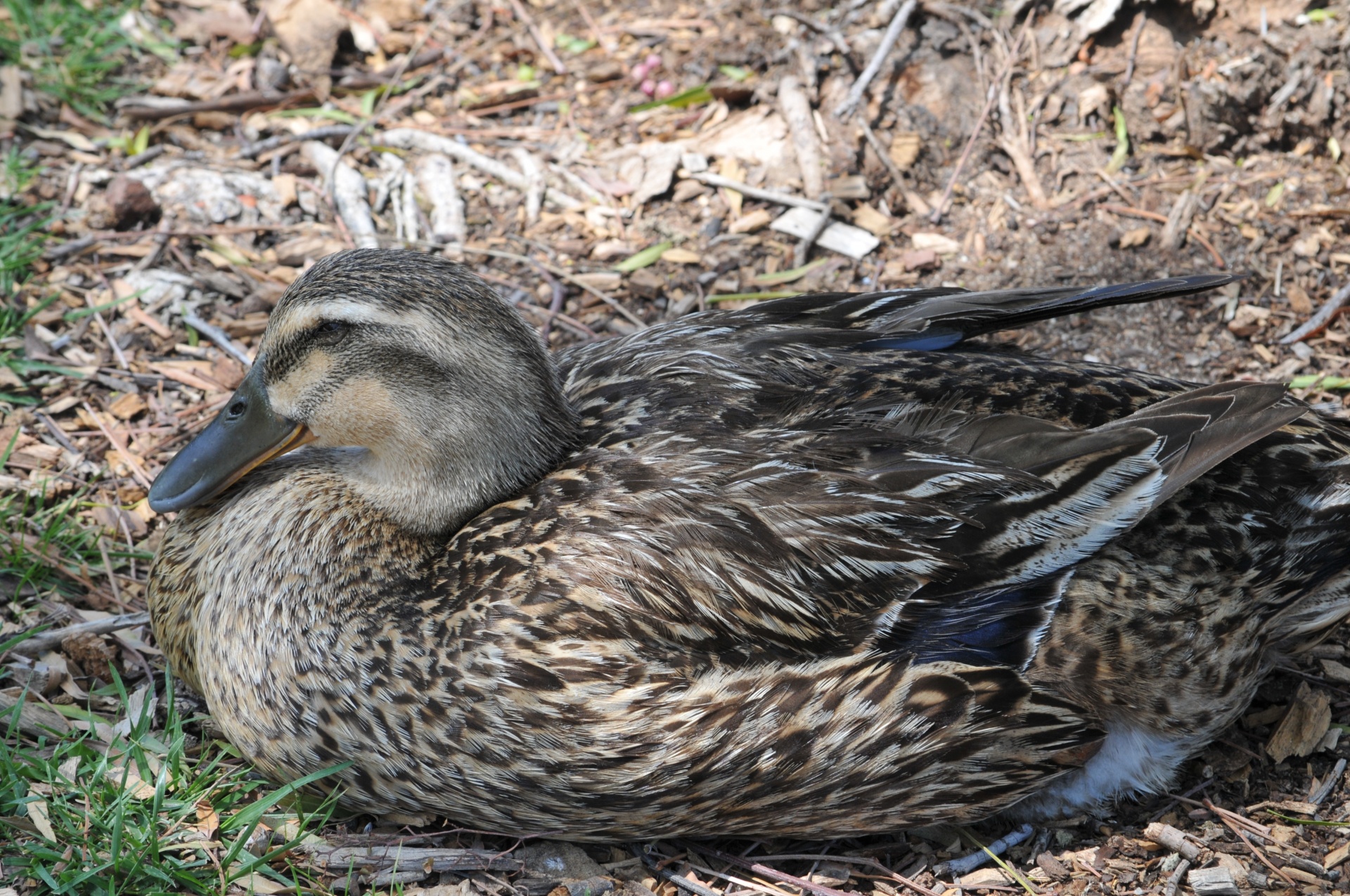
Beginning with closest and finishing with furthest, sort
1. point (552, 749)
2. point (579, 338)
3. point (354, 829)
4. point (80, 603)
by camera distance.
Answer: point (552, 749), point (354, 829), point (80, 603), point (579, 338)

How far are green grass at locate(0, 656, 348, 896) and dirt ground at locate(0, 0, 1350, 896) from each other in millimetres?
722

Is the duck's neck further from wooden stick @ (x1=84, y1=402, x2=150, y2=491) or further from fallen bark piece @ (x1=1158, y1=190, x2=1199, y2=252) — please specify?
fallen bark piece @ (x1=1158, y1=190, x2=1199, y2=252)

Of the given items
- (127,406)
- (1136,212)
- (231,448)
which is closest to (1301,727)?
(1136,212)

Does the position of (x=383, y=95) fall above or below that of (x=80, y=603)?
above

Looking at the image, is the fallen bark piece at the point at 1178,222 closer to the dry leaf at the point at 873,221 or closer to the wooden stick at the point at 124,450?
the dry leaf at the point at 873,221

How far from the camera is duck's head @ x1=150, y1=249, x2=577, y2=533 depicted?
3318mm

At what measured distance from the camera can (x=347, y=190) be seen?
554cm

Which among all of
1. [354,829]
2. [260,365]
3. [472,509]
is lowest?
[354,829]

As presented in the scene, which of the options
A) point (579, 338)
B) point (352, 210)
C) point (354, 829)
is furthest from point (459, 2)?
point (354, 829)

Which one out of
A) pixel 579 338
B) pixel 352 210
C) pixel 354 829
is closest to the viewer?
pixel 354 829

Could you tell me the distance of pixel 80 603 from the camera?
404 centimetres

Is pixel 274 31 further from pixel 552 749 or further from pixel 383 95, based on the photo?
pixel 552 749

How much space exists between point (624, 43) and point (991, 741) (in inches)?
174

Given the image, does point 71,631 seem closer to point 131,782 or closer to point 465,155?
point 131,782
